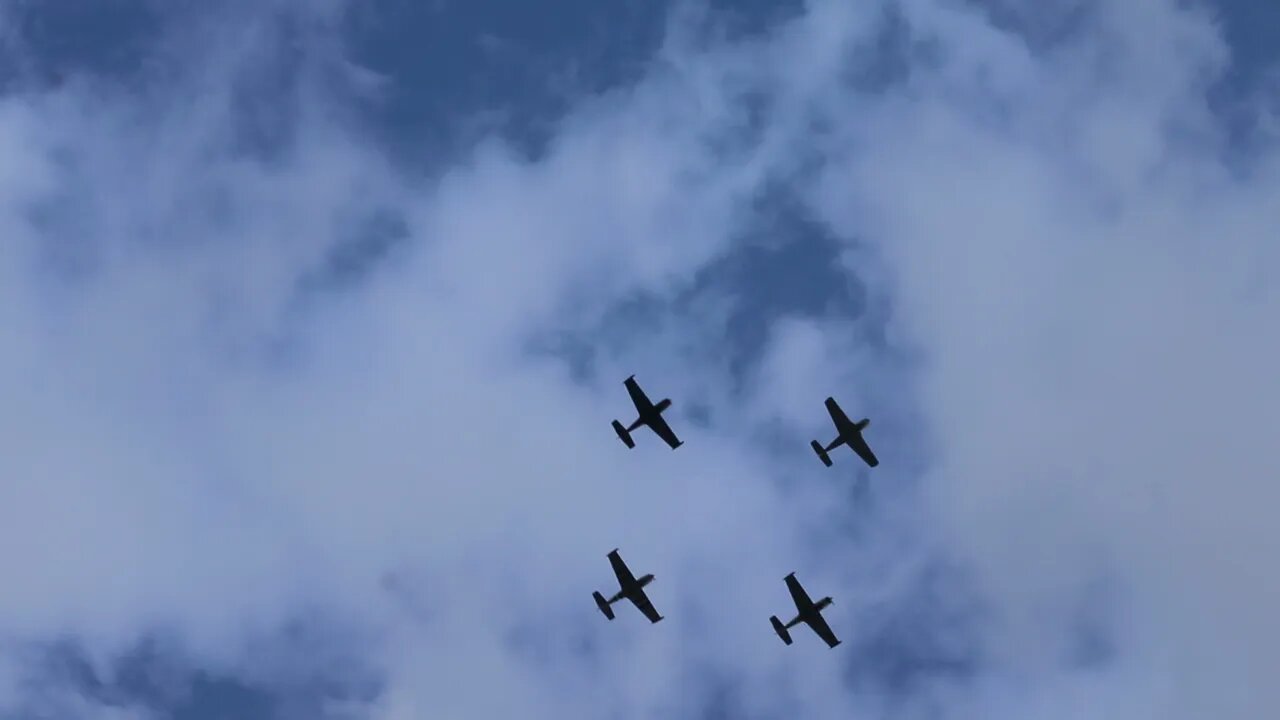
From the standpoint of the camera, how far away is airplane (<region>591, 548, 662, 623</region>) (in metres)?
181

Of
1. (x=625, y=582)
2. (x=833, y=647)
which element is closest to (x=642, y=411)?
(x=625, y=582)

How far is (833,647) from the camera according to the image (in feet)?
606

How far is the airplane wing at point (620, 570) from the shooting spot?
180250 millimetres

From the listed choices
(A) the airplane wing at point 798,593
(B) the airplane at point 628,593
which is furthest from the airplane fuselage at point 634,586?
(A) the airplane wing at point 798,593

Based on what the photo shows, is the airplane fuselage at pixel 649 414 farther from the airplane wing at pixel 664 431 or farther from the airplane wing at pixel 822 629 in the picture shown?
the airplane wing at pixel 822 629

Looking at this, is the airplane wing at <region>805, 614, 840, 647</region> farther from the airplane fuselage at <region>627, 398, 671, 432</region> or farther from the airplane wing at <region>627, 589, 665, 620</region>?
the airplane fuselage at <region>627, 398, 671, 432</region>

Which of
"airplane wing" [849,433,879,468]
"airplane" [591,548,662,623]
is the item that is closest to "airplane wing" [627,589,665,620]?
"airplane" [591,548,662,623]

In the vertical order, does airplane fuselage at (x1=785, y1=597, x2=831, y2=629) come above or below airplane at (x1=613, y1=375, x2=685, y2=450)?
below

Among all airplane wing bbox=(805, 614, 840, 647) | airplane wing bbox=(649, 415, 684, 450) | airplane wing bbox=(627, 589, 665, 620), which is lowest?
airplane wing bbox=(805, 614, 840, 647)

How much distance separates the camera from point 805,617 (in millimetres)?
182625

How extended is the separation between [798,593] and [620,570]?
1874cm

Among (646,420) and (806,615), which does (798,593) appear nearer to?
(806,615)

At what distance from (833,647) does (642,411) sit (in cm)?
3376

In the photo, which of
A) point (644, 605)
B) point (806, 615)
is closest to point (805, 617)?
point (806, 615)
